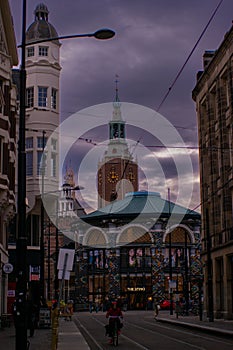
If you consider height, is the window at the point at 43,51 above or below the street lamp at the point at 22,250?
above

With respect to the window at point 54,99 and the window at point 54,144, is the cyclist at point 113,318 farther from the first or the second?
the window at point 54,99

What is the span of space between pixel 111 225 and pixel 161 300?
14.0 metres

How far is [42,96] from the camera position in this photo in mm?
45750

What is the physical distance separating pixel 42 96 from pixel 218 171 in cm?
1379

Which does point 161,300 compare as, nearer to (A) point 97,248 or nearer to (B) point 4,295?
(A) point 97,248

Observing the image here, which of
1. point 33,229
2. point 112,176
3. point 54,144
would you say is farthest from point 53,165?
point 112,176

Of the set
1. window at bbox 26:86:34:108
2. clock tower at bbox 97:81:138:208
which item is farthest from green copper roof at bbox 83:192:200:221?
clock tower at bbox 97:81:138:208

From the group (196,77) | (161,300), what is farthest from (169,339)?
(161,300)

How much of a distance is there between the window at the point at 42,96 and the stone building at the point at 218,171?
11.8 meters

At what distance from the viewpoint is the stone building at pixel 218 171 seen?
4034 cm

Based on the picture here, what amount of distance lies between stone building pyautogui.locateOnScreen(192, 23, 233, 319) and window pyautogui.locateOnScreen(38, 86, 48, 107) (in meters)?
11.8

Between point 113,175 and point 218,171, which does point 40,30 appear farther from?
point 113,175

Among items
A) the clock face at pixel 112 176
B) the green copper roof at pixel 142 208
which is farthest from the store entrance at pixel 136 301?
the clock face at pixel 112 176

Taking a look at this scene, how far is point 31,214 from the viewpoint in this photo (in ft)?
156
